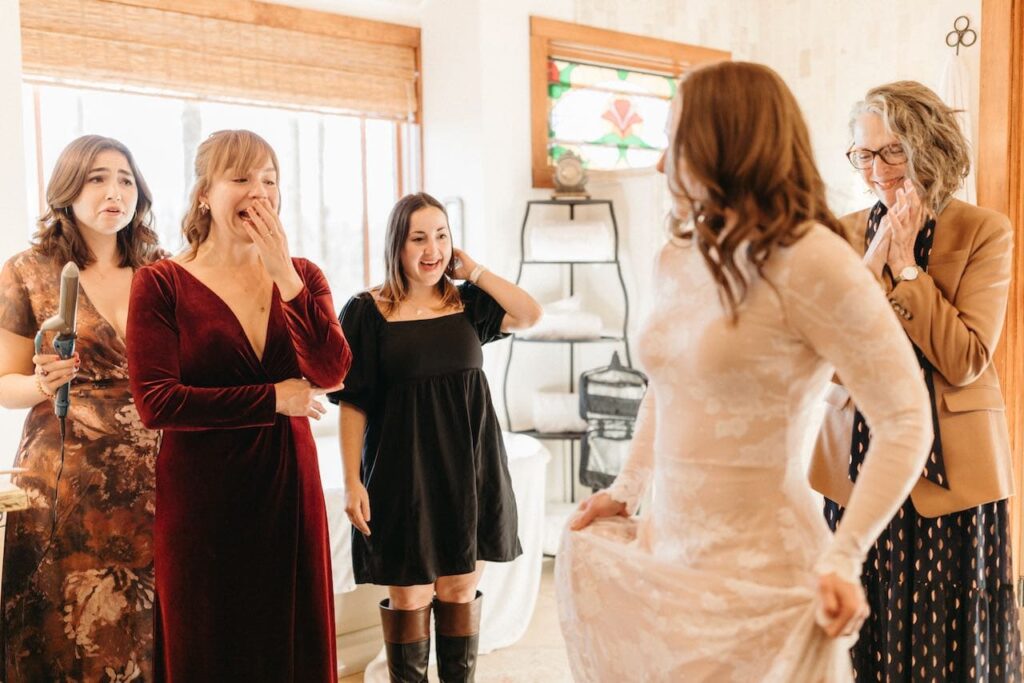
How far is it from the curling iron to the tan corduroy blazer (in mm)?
1553

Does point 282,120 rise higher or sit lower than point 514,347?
higher

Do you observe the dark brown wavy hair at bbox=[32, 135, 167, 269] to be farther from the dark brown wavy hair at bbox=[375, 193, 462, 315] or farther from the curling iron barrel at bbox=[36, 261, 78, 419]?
the dark brown wavy hair at bbox=[375, 193, 462, 315]

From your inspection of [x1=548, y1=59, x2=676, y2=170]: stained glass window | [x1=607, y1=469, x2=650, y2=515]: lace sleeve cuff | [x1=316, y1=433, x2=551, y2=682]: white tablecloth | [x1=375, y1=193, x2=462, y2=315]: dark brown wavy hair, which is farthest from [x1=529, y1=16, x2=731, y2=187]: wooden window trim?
[x1=607, y1=469, x2=650, y2=515]: lace sleeve cuff

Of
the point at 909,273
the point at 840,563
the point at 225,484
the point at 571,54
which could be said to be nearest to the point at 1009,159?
the point at 909,273

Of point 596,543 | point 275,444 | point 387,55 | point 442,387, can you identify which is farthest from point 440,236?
point 387,55

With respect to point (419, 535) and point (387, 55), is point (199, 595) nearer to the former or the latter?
point (419, 535)

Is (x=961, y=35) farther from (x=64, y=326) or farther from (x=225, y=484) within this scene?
(x=64, y=326)

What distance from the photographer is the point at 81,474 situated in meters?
1.97

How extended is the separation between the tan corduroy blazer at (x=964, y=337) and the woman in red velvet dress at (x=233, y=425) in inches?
44.5

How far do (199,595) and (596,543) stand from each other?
2.88 feet

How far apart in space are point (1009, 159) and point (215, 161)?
105 inches

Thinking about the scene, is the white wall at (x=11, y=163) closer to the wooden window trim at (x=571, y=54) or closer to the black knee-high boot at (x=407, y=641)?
the black knee-high boot at (x=407, y=641)

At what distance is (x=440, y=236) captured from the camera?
2174 millimetres

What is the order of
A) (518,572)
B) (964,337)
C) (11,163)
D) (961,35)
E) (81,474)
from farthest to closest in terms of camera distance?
1. (961,35)
2. (518,572)
3. (11,163)
4. (81,474)
5. (964,337)
